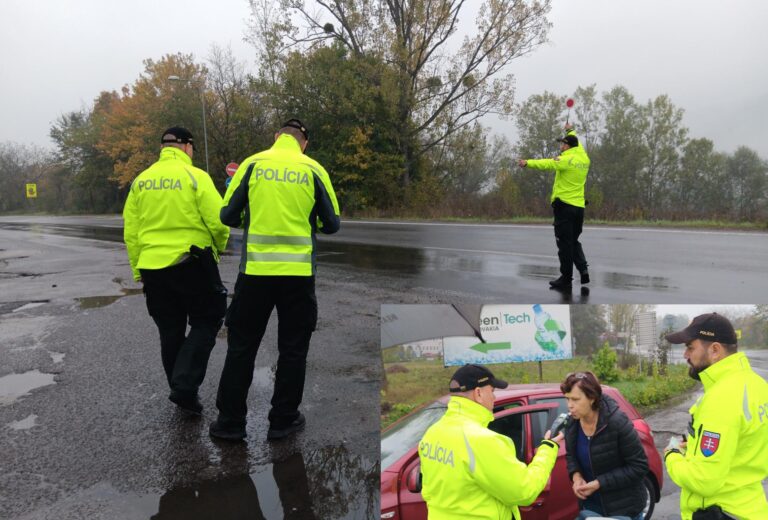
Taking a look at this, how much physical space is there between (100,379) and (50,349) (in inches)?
52.9

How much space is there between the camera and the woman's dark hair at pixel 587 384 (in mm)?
2285

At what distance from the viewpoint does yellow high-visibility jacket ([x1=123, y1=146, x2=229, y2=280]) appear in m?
4.30

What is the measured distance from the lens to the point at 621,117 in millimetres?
56062

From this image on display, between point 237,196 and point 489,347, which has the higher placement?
point 237,196

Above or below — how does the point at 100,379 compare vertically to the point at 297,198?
below

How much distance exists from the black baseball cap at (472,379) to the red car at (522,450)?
2.8 inches

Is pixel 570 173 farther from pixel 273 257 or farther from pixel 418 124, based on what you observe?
pixel 418 124

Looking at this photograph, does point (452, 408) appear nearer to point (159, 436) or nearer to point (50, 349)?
point (159, 436)

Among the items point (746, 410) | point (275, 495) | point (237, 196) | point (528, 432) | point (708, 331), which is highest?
point (237, 196)

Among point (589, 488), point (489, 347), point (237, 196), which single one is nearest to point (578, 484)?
point (589, 488)

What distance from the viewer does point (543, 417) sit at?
7.72 ft

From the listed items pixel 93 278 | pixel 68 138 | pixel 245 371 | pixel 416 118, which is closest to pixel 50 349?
pixel 245 371

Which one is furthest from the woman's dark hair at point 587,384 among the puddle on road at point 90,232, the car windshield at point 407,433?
the puddle on road at point 90,232

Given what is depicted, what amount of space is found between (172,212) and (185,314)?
2.55ft
